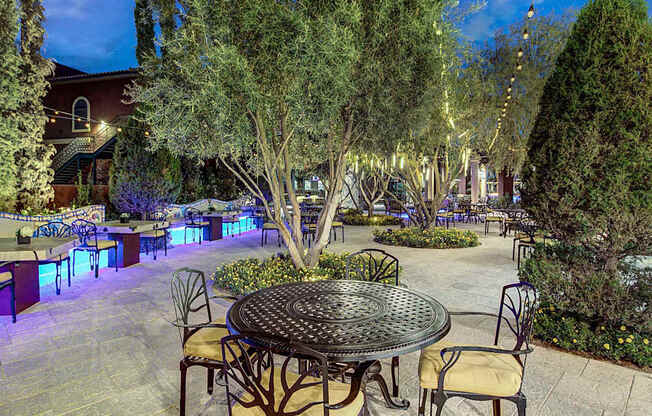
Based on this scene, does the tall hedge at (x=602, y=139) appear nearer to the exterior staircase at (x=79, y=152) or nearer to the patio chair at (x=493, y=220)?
the patio chair at (x=493, y=220)

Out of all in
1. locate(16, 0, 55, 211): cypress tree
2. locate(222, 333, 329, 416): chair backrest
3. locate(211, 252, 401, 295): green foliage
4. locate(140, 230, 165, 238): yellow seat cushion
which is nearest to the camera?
locate(222, 333, 329, 416): chair backrest

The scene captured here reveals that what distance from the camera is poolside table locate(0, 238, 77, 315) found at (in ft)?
12.4

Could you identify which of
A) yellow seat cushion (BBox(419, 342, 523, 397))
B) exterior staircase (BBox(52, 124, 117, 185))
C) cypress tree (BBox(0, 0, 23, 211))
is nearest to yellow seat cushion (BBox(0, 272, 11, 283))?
yellow seat cushion (BBox(419, 342, 523, 397))

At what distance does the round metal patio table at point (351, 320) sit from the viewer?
65.9 inches

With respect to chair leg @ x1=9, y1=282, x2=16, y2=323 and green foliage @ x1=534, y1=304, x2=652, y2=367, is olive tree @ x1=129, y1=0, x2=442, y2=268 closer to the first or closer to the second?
chair leg @ x1=9, y1=282, x2=16, y2=323

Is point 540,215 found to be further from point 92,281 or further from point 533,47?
point 533,47

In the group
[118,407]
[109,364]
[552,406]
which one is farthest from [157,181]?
[552,406]

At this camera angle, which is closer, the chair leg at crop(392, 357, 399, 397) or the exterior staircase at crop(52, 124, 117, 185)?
the chair leg at crop(392, 357, 399, 397)

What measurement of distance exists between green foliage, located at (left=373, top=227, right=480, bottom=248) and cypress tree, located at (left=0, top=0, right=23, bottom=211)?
28.7 ft

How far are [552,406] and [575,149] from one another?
6.59 ft

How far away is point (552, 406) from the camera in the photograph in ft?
7.67

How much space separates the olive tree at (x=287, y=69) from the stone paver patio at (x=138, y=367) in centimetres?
221

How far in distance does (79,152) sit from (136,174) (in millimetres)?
9634

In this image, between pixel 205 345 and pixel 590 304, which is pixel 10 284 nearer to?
pixel 205 345
